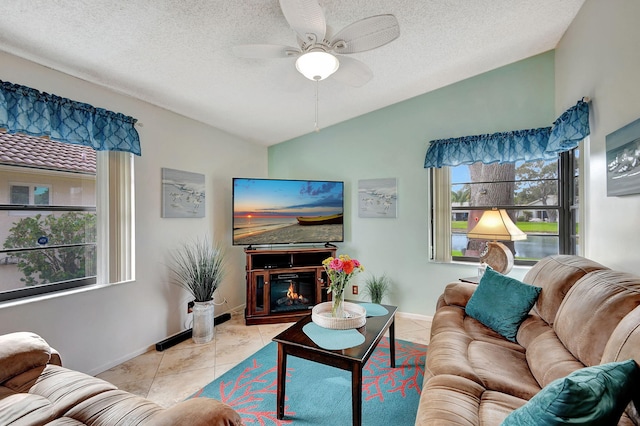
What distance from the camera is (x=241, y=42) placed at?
202cm

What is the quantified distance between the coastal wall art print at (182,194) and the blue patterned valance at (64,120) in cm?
45

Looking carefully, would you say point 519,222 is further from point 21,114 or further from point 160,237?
point 21,114

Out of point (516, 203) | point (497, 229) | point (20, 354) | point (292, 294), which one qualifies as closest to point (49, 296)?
point (20, 354)

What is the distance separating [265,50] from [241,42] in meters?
0.40

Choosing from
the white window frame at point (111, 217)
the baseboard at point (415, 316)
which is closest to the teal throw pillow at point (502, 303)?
the baseboard at point (415, 316)

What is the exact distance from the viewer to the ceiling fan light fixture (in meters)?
1.76

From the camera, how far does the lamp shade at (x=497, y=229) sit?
8.40 ft

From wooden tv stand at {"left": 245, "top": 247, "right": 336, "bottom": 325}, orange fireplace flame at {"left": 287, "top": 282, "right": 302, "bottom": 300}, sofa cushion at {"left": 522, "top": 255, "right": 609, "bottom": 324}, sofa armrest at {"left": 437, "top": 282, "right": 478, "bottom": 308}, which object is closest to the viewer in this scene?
sofa cushion at {"left": 522, "top": 255, "right": 609, "bottom": 324}

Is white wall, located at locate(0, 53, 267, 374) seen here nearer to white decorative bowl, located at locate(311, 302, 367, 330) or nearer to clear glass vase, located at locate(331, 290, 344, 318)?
white decorative bowl, located at locate(311, 302, 367, 330)

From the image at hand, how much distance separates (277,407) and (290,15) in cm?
221

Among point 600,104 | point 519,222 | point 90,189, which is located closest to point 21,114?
point 90,189

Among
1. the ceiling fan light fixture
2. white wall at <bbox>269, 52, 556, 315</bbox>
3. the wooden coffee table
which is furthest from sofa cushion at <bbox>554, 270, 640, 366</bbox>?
the ceiling fan light fixture

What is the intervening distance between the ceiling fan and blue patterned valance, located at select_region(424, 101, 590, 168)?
157cm

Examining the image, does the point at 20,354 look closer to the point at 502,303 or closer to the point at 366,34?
the point at 366,34
